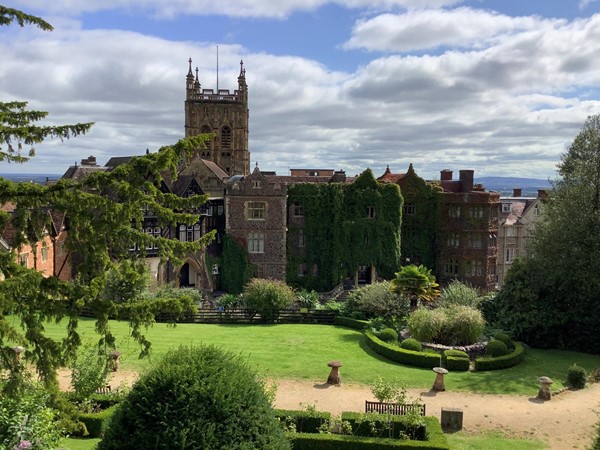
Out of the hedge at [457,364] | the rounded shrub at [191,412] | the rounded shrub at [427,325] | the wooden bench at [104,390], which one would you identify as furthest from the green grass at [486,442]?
the rounded shrub at [427,325]

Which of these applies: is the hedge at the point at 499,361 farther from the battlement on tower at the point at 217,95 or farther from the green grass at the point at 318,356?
the battlement on tower at the point at 217,95

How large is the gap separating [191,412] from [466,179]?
42.1 m

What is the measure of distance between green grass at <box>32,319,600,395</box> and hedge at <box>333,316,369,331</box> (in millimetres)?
598

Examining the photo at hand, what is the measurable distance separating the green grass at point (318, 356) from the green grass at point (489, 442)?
4603 mm

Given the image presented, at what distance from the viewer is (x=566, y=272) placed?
2844 centimetres

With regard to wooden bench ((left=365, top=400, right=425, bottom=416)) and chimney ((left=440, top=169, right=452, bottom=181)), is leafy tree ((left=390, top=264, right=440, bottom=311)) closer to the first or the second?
wooden bench ((left=365, top=400, right=425, bottom=416))

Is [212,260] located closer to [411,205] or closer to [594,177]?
[411,205]

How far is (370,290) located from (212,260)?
15.2m

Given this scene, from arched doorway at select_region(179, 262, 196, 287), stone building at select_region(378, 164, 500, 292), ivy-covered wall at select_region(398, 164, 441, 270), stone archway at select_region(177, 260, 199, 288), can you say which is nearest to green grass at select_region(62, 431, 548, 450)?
stone archway at select_region(177, 260, 199, 288)

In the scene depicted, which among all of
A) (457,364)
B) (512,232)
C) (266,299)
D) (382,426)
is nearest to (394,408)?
(382,426)

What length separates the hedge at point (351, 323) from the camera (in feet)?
99.0

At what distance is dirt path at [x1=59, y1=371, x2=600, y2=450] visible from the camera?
1620 cm

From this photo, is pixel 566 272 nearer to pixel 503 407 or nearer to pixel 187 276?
pixel 503 407

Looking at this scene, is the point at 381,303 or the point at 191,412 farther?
the point at 381,303
